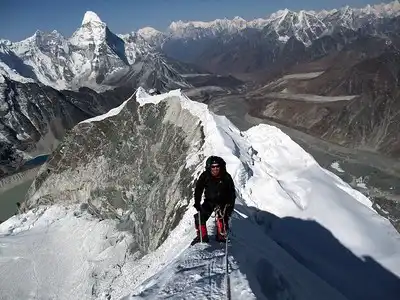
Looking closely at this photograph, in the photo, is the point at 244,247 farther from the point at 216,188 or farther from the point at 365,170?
the point at 365,170

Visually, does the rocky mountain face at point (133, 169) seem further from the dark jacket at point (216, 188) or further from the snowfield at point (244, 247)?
the dark jacket at point (216, 188)

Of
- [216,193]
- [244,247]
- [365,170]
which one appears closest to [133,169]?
[244,247]

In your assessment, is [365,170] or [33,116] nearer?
[365,170]

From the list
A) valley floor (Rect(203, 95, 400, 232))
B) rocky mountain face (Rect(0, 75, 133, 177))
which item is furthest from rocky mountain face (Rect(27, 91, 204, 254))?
rocky mountain face (Rect(0, 75, 133, 177))

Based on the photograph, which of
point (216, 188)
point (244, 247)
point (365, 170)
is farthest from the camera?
point (365, 170)

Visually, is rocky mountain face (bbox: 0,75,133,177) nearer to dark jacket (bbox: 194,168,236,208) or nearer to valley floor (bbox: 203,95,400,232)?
valley floor (bbox: 203,95,400,232)

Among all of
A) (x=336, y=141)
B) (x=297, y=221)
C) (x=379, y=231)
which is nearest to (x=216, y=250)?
(x=297, y=221)

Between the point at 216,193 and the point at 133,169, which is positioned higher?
the point at 133,169

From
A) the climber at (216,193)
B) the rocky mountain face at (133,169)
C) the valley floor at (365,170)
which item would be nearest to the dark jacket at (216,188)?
the climber at (216,193)
